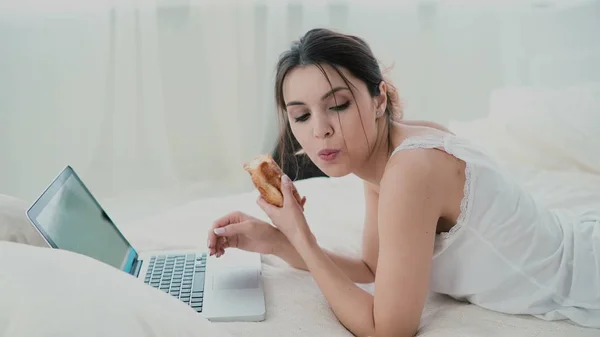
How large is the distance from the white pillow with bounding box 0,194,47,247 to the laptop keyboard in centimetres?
28

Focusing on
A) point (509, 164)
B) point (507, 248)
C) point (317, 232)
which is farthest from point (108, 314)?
point (509, 164)

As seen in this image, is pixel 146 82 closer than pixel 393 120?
No

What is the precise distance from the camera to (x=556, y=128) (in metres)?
2.28

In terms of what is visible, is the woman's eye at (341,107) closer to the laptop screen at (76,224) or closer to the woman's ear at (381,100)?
the woman's ear at (381,100)

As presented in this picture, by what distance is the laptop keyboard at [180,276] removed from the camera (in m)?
1.36

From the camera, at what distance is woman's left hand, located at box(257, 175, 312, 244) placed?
1.37 m

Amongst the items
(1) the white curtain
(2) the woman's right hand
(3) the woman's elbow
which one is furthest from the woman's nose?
(1) the white curtain

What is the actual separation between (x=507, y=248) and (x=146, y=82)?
186cm

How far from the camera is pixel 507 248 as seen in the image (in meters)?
1.34

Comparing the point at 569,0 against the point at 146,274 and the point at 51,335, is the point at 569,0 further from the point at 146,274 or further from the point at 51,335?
the point at 51,335

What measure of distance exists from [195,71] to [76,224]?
163 centimetres

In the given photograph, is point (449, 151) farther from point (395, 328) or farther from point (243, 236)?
point (243, 236)

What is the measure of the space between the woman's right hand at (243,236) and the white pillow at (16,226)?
366 millimetres

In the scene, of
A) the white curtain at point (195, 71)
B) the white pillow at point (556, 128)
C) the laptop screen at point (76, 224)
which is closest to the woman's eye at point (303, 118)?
the laptop screen at point (76, 224)
